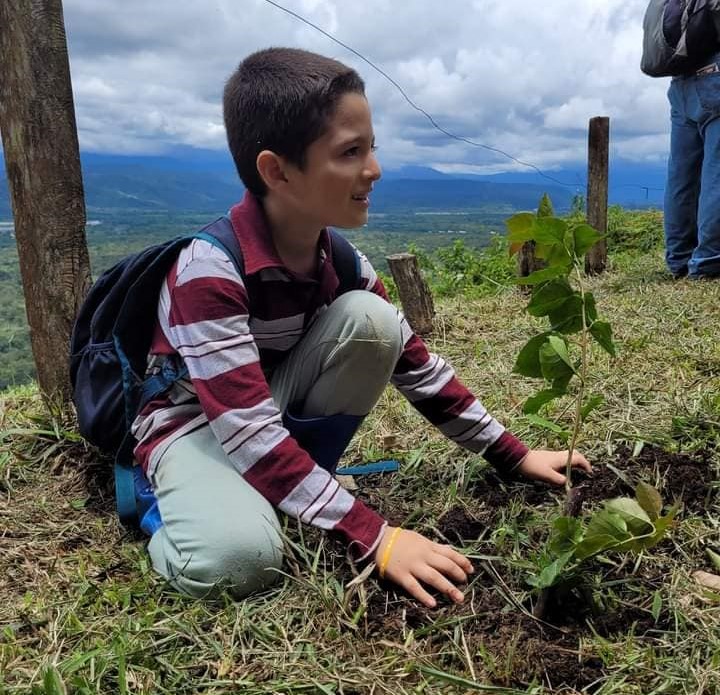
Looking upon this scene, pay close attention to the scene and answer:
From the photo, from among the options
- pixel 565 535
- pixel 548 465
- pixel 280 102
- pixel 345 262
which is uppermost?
pixel 280 102

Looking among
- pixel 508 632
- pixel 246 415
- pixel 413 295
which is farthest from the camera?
pixel 413 295

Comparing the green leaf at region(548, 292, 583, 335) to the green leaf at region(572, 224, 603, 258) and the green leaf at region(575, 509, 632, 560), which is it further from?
the green leaf at region(575, 509, 632, 560)

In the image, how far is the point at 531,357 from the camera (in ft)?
5.01

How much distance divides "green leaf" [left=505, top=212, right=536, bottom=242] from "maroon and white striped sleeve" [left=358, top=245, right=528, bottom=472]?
0.76 m

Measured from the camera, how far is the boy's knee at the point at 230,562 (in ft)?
5.66

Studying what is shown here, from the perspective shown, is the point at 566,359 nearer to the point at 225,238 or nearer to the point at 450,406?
the point at 450,406

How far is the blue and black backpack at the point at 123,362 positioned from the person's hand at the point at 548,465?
1.06 meters

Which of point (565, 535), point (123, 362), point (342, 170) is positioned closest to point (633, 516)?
point (565, 535)

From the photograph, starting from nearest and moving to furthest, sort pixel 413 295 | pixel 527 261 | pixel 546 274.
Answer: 1. pixel 546 274
2. pixel 413 295
3. pixel 527 261

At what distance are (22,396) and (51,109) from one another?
1.37 m

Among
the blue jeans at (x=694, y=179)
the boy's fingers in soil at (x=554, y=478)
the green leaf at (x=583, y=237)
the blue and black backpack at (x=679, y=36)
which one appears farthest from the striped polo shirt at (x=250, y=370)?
the blue and black backpack at (x=679, y=36)

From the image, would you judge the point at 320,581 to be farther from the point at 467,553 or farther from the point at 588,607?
the point at 588,607

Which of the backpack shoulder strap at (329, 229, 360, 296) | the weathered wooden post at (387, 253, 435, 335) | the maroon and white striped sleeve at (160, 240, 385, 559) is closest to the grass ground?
the maroon and white striped sleeve at (160, 240, 385, 559)

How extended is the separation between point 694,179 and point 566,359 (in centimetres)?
454
